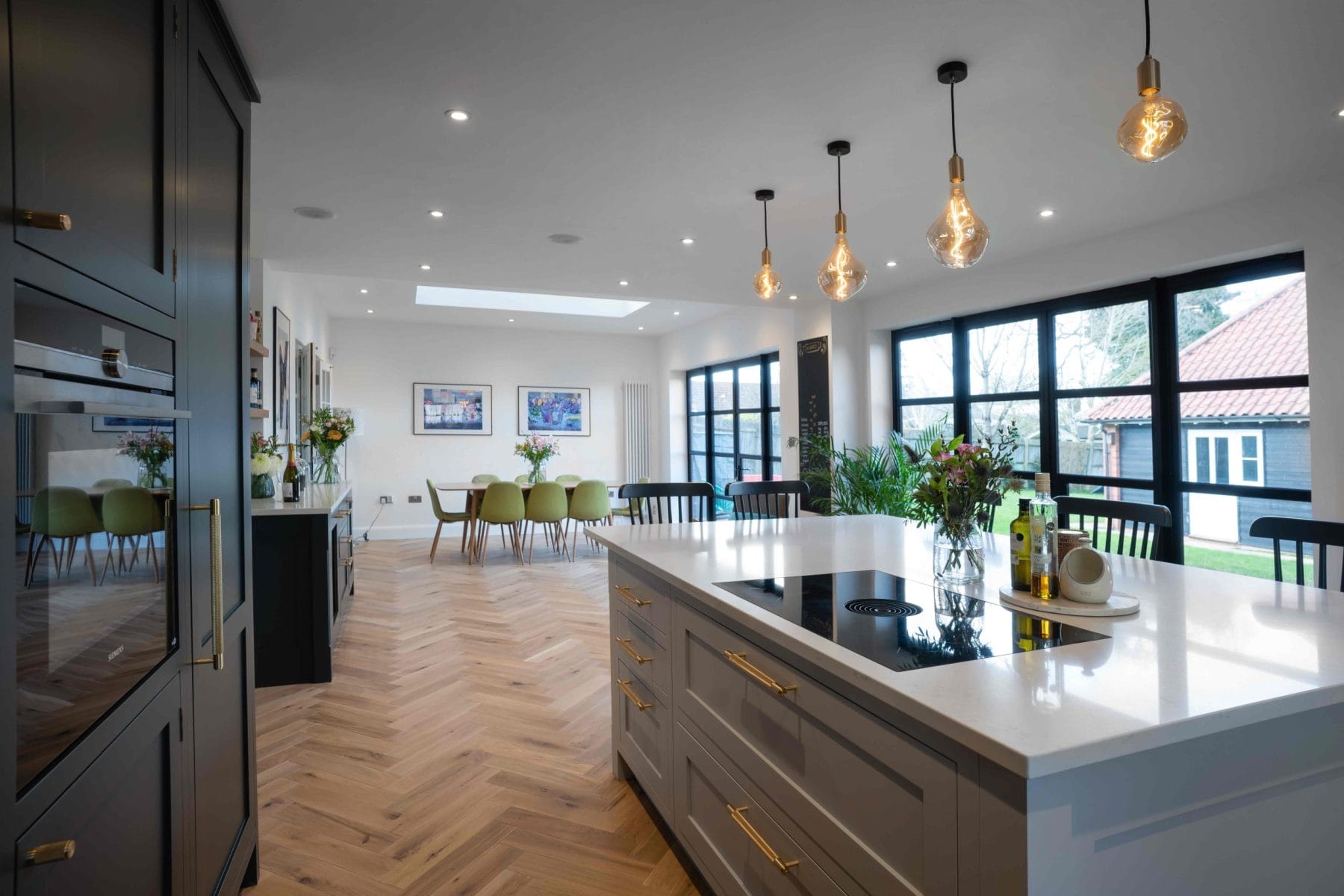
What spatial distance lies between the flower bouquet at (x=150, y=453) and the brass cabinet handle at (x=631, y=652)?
133 centimetres

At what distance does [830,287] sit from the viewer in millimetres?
2697

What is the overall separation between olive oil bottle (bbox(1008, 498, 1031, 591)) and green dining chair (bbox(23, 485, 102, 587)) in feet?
5.54

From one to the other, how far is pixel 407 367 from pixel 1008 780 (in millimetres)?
8827

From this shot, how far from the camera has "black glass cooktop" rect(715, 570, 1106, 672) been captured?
3.91ft

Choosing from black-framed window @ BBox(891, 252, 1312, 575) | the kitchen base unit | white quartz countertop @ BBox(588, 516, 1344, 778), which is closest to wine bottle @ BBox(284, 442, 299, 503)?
the kitchen base unit

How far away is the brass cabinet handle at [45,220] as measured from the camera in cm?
83

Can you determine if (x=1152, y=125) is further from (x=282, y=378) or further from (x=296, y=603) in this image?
(x=282, y=378)

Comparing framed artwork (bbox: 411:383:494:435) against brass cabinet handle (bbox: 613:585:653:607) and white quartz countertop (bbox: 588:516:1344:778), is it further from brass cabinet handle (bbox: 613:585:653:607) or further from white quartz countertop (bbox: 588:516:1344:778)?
white quartz countertop (bbox: 588:516:1344:778)

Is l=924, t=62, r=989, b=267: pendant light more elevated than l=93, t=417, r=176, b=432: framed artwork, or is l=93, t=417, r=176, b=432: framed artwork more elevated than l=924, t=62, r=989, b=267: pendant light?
l=924, t=62, r=989, b=267: pendant light

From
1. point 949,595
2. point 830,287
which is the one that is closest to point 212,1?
point 830,287

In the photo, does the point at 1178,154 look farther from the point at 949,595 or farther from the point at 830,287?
the point at 949,595

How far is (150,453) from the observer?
4.05 feet

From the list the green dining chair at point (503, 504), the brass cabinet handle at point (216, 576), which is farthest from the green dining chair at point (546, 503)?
the brass cabinet handle at point (216, 576)

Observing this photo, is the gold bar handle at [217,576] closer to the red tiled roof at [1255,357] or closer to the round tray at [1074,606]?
the round tray at [1074,606]
